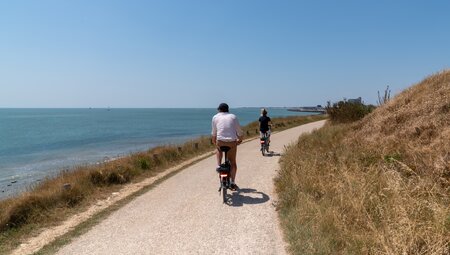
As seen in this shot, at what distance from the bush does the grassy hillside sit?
15107mm

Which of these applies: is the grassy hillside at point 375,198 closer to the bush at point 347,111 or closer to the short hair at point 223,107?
the short hair at point 223,107

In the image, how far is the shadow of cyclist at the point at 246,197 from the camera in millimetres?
8367

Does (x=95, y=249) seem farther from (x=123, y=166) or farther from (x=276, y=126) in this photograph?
(x=276, y=126)

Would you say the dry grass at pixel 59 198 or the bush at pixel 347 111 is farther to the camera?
the bush at pixel 347 111

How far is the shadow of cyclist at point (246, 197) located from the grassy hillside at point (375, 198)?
533 millimetres

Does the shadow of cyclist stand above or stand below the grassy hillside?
below

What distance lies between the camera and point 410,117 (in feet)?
42.2

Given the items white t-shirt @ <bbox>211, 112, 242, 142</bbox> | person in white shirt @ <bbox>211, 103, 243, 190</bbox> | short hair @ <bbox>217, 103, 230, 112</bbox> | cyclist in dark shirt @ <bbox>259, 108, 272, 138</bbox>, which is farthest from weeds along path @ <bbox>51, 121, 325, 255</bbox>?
cyclist in dark shirt @ <bbox>259, 108, 272, 138</bbox>

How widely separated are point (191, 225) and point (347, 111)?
23.0 m

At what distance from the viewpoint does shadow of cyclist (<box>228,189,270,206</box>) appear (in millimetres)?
8367

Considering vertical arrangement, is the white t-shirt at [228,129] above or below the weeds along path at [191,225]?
above

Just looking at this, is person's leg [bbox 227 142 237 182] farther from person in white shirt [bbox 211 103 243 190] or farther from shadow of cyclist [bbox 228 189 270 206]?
shadow of cyclist [bbox 228 189 270 206]

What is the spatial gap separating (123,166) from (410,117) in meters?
10.0

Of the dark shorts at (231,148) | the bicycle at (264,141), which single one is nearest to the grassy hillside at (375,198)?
the dark shorts at (231,148)
